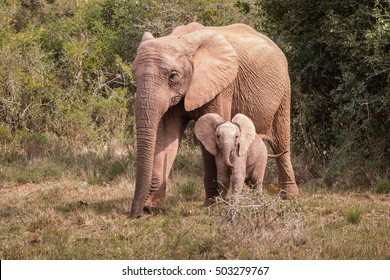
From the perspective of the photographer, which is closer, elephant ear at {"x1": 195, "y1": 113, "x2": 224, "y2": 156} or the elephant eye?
the elephant eye

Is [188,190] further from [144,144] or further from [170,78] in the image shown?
[170,78]

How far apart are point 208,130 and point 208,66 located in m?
0.83

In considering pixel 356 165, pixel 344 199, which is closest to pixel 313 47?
pixel 356 165

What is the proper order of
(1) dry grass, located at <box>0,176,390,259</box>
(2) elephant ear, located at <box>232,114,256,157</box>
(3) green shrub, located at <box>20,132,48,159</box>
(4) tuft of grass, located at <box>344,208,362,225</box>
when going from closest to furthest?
1. (1) dry grass, located at <box>0,176,390,259</box>
2. (4) tuft of grass, located at <box>344,208,362,225</box>
3. (2) elephant ear, located at <box>232,114,256,157</box>
4. (3) green shrub, located at <box>20,132,48,159</box>

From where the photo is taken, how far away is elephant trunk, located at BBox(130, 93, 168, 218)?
318 inches

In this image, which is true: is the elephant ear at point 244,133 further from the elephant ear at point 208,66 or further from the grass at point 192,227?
the grass at point 192,227

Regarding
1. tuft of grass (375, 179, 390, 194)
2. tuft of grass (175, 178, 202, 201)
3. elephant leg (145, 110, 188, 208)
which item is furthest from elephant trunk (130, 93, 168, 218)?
tuft of grass (375, 179, 390, 194)

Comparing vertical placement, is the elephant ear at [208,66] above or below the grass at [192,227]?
above

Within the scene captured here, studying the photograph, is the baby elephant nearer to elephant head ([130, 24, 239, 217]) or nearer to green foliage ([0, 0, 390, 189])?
elephant head ([130, 24, 239, 217])

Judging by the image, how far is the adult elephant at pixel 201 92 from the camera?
8.14m

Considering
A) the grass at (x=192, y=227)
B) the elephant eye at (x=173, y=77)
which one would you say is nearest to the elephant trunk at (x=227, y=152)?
the grass at (x=192, y=227)

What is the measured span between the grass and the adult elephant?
0.53 metres

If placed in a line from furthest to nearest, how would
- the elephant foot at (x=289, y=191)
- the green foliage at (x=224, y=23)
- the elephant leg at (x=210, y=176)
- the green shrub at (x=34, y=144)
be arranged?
the green shrub at (x=34, y=144), the green foliage at (x=224, y=23), the elephant foot at (x=289, y=191), the elephant leg at (x=210, y=176)

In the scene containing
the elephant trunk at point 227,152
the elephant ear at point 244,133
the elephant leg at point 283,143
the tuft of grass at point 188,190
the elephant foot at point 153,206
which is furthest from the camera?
the elephant leg at point 283,143
